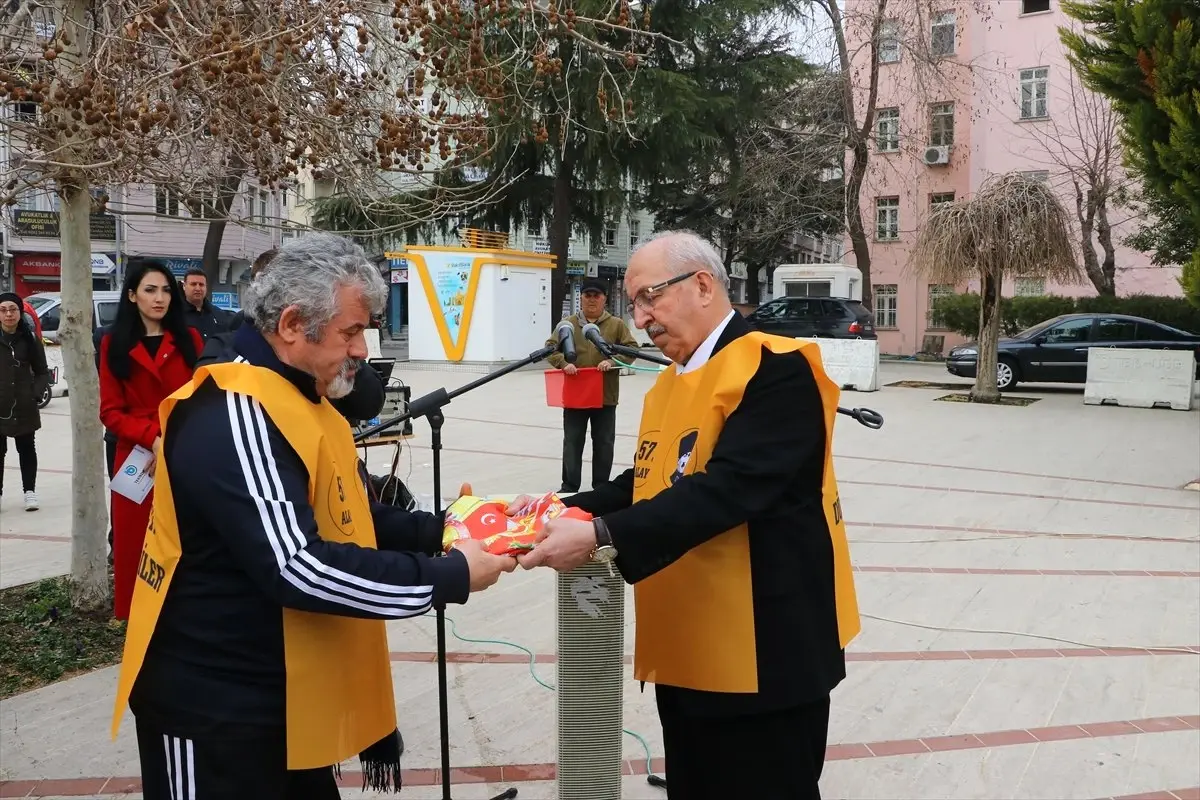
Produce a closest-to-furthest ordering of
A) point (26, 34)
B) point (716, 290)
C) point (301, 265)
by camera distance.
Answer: point (301, 265) → point (716, 290) → point (26, 34)

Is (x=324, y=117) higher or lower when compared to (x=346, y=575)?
higher

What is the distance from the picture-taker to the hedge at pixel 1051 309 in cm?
2294

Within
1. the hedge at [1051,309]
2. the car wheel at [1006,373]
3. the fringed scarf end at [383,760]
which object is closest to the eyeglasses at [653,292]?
the fringed scarf end at [383,760]

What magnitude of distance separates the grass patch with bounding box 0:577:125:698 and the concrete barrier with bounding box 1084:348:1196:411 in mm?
16110

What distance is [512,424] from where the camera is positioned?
13117mm

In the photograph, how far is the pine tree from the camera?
7.86m

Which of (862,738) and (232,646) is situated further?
(862,738)

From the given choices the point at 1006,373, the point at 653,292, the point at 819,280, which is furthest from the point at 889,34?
the point at 653,292

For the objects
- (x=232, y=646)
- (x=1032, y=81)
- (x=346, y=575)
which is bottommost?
(x=232, y=646)

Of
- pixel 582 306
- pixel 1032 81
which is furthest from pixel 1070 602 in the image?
pixel 1032 81

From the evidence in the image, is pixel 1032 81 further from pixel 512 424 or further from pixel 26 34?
pixel 26 34

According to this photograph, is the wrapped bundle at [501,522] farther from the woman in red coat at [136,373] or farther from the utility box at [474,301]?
the utility box at [474,301]

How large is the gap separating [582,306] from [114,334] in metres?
4.15

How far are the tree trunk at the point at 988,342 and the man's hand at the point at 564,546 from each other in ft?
51.9
